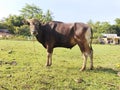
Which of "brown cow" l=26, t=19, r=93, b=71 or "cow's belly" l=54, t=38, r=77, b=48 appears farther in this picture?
"cow's belly" l=54, t=38, r=77, b=48

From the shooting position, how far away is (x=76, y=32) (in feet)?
33.6

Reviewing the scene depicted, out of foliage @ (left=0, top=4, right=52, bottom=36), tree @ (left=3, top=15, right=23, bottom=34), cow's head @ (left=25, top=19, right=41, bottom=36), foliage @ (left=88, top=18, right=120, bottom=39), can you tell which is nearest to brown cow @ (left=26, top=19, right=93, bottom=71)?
cow's head @ (left=25, top=19, right=41, bottom=36)

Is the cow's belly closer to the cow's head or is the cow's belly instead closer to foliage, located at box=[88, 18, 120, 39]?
the cow's head

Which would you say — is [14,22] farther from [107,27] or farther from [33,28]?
[33,28]

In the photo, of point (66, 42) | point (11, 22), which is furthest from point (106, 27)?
point (66, 42)

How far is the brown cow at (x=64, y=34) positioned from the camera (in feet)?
33.3

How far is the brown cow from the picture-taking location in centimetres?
1016

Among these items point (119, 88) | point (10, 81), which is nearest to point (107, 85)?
point (119, 88)

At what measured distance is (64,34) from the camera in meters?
10.4

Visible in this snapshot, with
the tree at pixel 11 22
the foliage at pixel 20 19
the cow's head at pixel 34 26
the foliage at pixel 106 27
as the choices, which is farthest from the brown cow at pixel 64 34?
the foliage at pixel 106 27

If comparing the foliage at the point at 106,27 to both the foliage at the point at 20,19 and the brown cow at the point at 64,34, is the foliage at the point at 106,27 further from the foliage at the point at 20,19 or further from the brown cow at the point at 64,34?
the brown cow at the point at 64,34

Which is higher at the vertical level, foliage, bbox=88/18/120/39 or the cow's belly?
the cow's belly

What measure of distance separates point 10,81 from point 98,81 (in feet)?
8.59

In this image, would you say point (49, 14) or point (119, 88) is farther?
point (49, 14)
